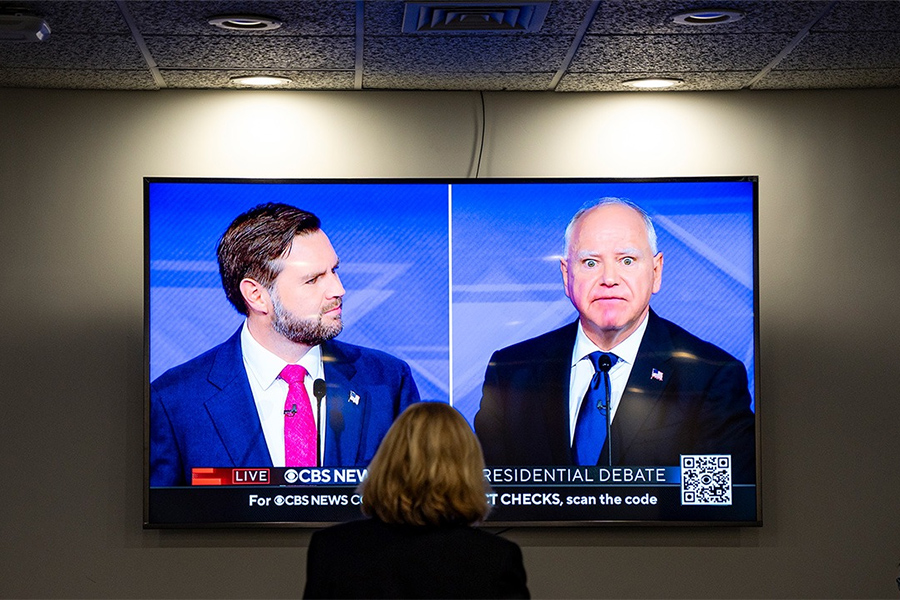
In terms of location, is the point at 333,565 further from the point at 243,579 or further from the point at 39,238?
the point at 39,238

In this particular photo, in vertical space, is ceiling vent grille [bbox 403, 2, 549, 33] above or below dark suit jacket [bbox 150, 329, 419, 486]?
above

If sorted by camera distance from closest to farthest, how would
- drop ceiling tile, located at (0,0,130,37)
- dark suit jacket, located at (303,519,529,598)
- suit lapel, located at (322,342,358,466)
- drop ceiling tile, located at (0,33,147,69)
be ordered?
1. dark suit jacket, located at (303,519,529,598)
2. drop ceiling tile, located at (0,0,130,37)
3. drop ceiling tile, located at (0,33,147,69)
4. suit lapel, located at (322,342,358,466)

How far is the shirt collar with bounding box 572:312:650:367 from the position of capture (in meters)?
4.21

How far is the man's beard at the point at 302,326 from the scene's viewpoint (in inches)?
164

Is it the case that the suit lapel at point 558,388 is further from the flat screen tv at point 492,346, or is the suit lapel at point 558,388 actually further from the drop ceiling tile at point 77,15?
the drop ceiling tile at point 77,15

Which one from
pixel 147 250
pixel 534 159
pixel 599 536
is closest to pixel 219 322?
pixel 147 250

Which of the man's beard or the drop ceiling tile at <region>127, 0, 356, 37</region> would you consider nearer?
the drop ceiling tile at <region>127, 0, 356, 37</region>

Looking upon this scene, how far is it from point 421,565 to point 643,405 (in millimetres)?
2167

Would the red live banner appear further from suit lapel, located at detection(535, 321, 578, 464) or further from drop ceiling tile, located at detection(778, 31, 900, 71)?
drop ceiling tile, located at detection(778, 31, 900, 71)

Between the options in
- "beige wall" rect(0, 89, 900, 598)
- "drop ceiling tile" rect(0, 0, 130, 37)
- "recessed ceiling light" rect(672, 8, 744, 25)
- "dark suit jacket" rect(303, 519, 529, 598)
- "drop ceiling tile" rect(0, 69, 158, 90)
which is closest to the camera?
"dark suit jacket" rect(303, 519, 529, 598)

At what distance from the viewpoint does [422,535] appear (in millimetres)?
2217

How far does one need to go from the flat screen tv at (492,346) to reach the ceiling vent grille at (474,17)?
0.82 m

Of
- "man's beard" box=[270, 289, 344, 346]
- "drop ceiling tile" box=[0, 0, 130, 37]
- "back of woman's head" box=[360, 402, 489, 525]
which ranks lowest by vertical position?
"back of woman's head" box=[360, 402, 489, 525]

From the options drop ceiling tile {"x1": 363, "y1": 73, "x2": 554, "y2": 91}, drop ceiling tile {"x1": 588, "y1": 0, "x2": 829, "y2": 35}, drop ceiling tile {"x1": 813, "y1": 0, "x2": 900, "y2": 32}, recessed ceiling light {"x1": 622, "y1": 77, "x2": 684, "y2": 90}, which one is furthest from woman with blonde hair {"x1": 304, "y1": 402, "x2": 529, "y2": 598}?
recessed ceiling light {"x1": 622, "y1": 77, "x2": 684, "y2": 90}
